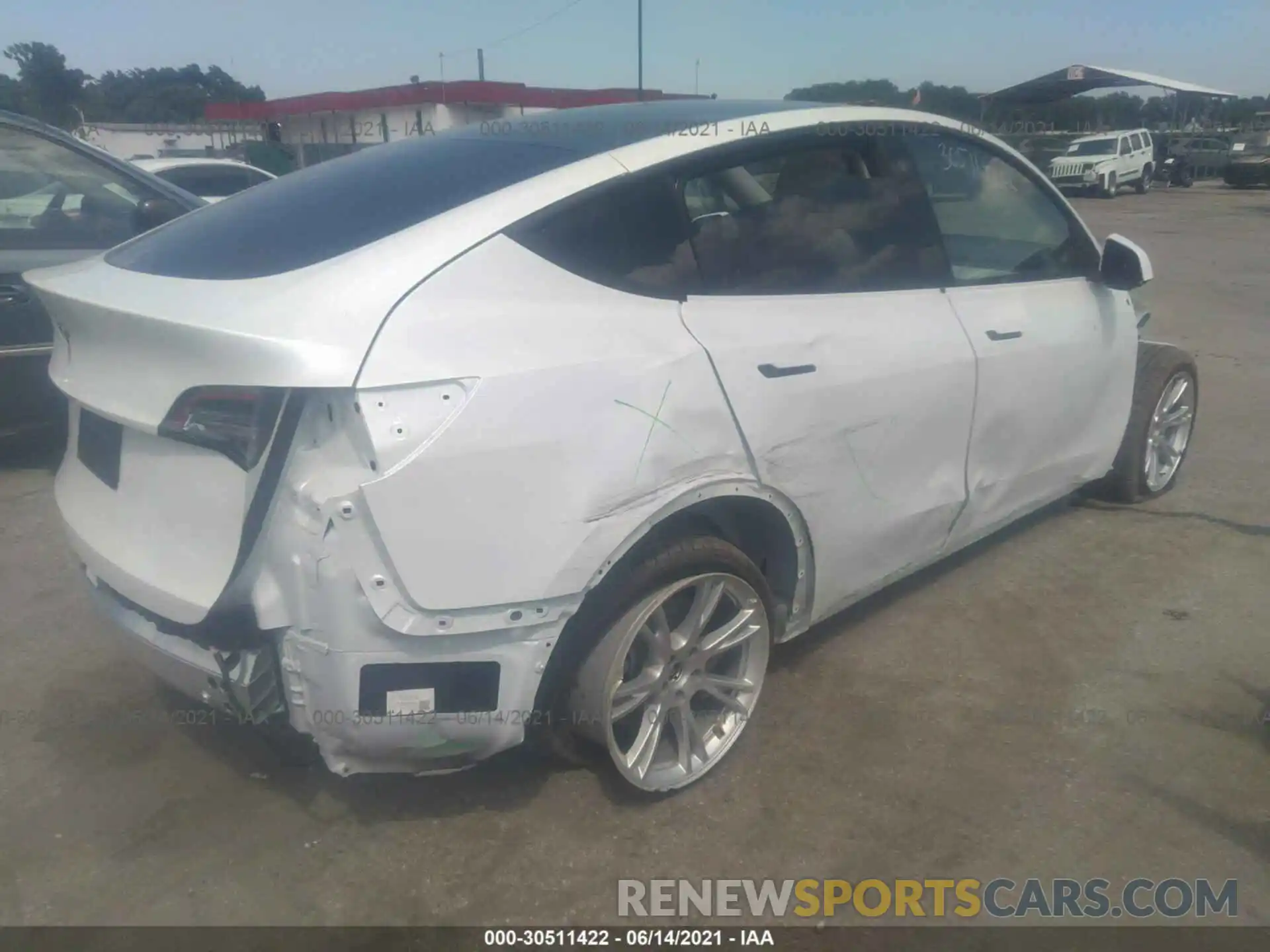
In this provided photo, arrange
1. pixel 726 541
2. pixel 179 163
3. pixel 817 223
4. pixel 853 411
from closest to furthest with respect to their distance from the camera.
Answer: pixel 726 541, pixel 853 411, pixel 817 223, pixel 179 163

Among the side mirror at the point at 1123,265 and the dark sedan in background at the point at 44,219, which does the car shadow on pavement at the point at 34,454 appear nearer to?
the dark sedan in background at the point at 44,219

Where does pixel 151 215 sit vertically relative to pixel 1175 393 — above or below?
above

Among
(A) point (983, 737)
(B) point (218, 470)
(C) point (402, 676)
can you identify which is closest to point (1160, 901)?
(A) point (983, 737)

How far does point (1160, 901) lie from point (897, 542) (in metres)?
1.20

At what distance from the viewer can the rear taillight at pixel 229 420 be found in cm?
207

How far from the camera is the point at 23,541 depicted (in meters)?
4.34

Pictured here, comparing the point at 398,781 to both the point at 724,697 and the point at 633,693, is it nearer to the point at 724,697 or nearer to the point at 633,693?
the point at 633,693

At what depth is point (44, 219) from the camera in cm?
484

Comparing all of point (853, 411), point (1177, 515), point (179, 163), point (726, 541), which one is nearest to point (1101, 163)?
Result: point (179, 163)

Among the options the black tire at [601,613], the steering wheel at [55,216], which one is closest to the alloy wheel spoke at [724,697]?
the black tire at [601,613]

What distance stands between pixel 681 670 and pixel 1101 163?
1156 inches

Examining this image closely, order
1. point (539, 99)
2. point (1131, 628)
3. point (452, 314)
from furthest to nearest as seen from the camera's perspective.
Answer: point (539, 99) → point (1131, 628) → point (452, 314)

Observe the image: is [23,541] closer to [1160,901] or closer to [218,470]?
[218,470]

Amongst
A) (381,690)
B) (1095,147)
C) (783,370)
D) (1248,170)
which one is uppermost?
(783,370)
